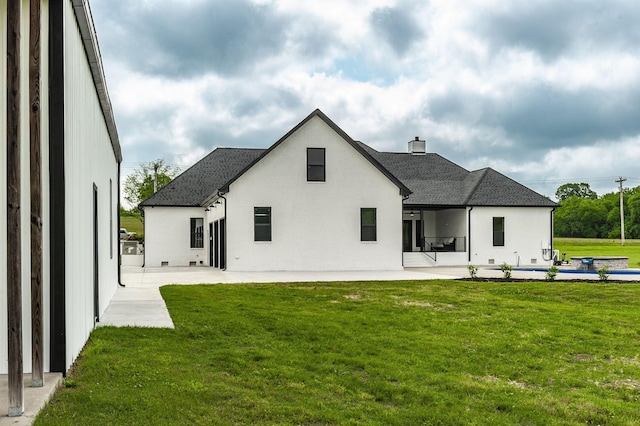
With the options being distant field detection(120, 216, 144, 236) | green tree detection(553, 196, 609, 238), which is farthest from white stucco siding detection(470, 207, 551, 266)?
green tree detection(553, 196, 609, 238)

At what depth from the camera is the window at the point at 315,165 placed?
82.2 feet

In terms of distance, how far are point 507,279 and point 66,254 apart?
15937 mm

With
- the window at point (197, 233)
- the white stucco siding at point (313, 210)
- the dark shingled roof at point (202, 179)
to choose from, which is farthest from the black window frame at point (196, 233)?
the white stucco siding at point (313, 210)

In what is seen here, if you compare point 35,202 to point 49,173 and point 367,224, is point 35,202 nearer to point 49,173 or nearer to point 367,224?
point 49,173

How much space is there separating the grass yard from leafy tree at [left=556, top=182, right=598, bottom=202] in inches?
4125

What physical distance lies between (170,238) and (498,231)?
15.9 metres

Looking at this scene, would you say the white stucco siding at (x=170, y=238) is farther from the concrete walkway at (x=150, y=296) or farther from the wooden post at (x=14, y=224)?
the wooden post at (x=14, y=224)

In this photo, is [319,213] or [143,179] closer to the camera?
[319,213]

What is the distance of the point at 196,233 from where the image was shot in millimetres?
31109

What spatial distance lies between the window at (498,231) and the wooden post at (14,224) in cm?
2755

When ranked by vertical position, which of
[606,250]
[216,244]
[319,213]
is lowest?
[606,250]

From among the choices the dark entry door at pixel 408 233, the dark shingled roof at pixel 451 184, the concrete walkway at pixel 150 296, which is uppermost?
the dark shingled roof at pixel 451 184

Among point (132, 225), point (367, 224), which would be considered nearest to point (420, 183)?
point (367, 224)

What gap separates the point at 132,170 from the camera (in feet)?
191
